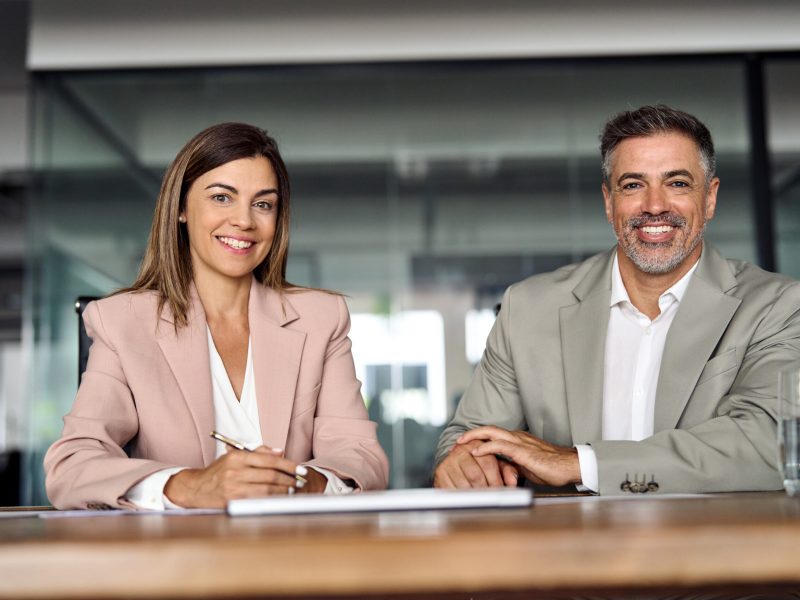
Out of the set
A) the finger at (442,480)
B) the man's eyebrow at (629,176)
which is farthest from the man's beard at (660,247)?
the finger at (442,480)

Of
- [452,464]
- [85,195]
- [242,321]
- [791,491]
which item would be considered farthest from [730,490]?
[85,195]

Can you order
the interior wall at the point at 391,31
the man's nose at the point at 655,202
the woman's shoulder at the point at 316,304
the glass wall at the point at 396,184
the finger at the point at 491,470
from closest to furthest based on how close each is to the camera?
the finger at the point at 491,470 < the woman's shoulder at the point at 316,304 < the man's nose at the point at 655,202 < the glass wall at the point at 396,184 < the interior wall at the point at 391,31

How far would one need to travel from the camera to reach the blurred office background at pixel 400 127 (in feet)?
15.5

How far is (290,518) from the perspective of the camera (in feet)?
3.42

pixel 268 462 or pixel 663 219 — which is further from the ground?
pixel 663 219

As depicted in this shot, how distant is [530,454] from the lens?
1.73 meters

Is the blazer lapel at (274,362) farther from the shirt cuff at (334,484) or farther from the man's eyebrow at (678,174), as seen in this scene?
the man's eyebrow at (678,174)

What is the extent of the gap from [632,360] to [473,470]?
0.65 metres

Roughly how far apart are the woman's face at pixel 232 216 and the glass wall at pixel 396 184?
8.25 ft

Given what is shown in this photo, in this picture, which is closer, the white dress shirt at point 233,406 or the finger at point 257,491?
the finger at point 257,491

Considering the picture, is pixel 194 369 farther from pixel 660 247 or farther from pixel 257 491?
pixel 660 247

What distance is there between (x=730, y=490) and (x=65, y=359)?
379cm

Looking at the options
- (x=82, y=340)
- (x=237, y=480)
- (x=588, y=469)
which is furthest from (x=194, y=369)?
(x=588, y=469)

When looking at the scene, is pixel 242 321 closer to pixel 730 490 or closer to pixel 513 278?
pixel 730 490
